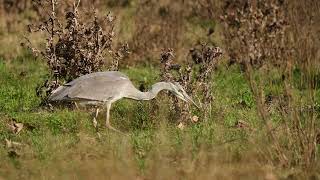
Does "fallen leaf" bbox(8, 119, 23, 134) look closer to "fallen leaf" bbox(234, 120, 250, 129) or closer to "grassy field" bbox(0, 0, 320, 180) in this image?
"grassy field" bbox(0, 0, 320, 180)

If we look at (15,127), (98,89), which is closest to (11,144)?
(15,127)

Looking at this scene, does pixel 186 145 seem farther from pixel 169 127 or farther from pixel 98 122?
pixel 98 122

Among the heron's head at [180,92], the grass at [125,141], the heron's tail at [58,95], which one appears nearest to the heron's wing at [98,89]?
the heron's tail at [58,95]

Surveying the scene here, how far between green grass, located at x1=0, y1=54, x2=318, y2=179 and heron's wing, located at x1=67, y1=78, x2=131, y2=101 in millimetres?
328

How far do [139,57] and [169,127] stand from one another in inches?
186

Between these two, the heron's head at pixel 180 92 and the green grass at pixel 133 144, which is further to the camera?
the heron's head at pixel 180 92

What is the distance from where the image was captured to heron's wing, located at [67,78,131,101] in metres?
7.45

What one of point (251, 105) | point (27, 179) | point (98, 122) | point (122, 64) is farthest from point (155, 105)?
point (122, 64)

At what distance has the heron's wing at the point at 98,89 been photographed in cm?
745

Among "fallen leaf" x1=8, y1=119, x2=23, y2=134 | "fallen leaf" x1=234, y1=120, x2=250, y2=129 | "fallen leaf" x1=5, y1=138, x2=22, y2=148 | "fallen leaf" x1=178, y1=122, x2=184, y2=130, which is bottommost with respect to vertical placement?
"fallen leaf" x1=5, y1=138, x2=22, y2=148

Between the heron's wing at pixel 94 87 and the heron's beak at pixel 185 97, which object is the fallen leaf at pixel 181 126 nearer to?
the heron's beak at pixel 185 97

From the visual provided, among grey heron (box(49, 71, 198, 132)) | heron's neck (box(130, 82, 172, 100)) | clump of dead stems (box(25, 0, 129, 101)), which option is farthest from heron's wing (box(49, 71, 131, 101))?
clump of dead stems (box(25, 0, 129, 101))

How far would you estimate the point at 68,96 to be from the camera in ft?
24.5

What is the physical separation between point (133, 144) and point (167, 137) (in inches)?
12.0
